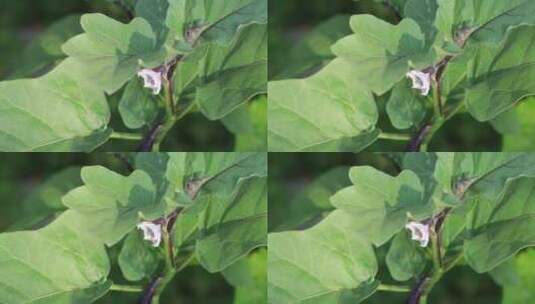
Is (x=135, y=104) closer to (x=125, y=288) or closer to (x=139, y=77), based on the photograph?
(x=139, y=77)

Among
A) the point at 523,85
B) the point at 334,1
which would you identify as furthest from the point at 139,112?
the point at 523,85

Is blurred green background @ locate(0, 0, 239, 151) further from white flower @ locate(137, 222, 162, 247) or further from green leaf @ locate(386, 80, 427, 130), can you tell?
green leaf @ locate(386, 80, 427, 130)

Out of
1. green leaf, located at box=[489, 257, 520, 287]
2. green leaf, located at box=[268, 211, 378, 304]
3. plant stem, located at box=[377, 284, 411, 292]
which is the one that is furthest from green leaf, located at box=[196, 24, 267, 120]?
green leaf, located at box=[489, 257, 520, 287]

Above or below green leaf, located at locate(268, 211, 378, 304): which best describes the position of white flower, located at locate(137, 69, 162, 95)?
above

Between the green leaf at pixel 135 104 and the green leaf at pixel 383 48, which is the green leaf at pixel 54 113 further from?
the green leaf at pixel 383 48

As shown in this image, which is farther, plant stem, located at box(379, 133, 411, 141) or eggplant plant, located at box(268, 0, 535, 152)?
plant stem, located at box(379, 133, 411, 141)

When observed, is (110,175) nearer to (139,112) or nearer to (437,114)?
(139,112)
